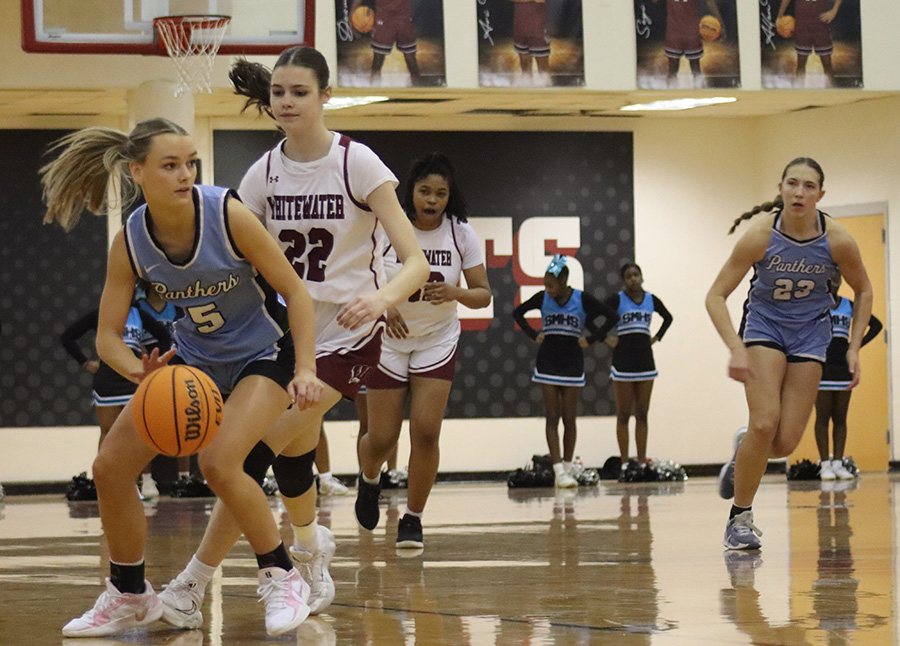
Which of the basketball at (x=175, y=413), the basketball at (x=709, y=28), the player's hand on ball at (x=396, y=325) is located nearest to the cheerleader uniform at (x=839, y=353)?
the basketball at (x=709, y=28)

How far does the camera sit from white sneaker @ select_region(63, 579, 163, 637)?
4137 millimetres

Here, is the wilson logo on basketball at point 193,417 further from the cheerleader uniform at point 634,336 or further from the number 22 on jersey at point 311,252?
the cheerleader uniform at point 634,336

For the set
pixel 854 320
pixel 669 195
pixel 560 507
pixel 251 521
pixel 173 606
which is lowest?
pixel 560 507

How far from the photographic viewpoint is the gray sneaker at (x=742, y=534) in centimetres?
643

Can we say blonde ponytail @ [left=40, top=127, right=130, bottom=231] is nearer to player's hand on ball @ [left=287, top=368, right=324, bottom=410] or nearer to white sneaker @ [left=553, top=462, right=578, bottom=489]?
player's hand on ball @ [left=287, top=368, right=324, bottom=410]

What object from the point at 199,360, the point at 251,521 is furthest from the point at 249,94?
the point at 251,521

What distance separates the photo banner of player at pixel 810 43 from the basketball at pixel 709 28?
45 centimetres

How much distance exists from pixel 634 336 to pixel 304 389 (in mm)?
9668

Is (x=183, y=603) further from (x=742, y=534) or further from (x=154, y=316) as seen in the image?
(x=154, y=316)

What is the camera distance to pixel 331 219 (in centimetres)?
473

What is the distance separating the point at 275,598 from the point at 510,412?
10402 mm

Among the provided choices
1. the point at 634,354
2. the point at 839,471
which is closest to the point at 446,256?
the point at 634,354

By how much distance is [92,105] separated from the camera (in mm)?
12922

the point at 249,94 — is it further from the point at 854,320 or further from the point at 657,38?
the point at 657,38
